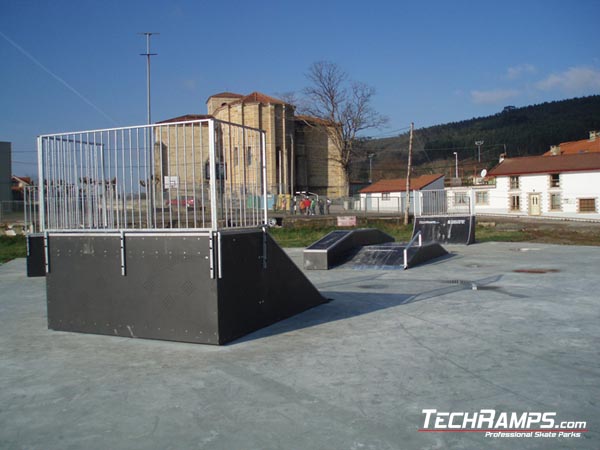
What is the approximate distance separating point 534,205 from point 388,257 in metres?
48.8

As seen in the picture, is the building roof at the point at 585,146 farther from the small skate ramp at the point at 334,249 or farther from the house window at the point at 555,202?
the small skate ramp at the point at 334,249

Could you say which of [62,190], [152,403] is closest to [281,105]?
[62,190]

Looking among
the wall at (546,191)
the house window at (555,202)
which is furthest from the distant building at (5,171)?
the house window at (555,202)

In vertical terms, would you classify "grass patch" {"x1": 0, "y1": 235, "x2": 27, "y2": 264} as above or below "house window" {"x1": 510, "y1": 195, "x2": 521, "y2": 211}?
below

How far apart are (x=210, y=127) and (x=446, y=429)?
4.54m

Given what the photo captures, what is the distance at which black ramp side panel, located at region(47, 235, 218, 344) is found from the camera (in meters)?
6.87

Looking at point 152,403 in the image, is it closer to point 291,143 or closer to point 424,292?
point 424,292

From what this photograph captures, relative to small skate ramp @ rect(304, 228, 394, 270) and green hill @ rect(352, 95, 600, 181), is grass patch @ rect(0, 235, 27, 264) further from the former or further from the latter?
green hill @ rect(352, 95, 600, 181)

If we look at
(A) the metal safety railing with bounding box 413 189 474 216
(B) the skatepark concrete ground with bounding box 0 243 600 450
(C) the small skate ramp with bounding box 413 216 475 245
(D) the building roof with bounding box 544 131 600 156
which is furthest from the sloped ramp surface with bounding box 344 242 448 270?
(D) the building roof with bounding box 544 131 600 156

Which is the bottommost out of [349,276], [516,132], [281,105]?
[349,276]

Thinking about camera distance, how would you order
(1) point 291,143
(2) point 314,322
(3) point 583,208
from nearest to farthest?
(2) point 314,322 → (3) point 583,208 → (1) point 291,143

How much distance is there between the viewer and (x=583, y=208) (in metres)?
54.5

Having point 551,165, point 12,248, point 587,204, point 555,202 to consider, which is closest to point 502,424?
point 12,248

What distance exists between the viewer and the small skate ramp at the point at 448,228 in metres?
23.9
